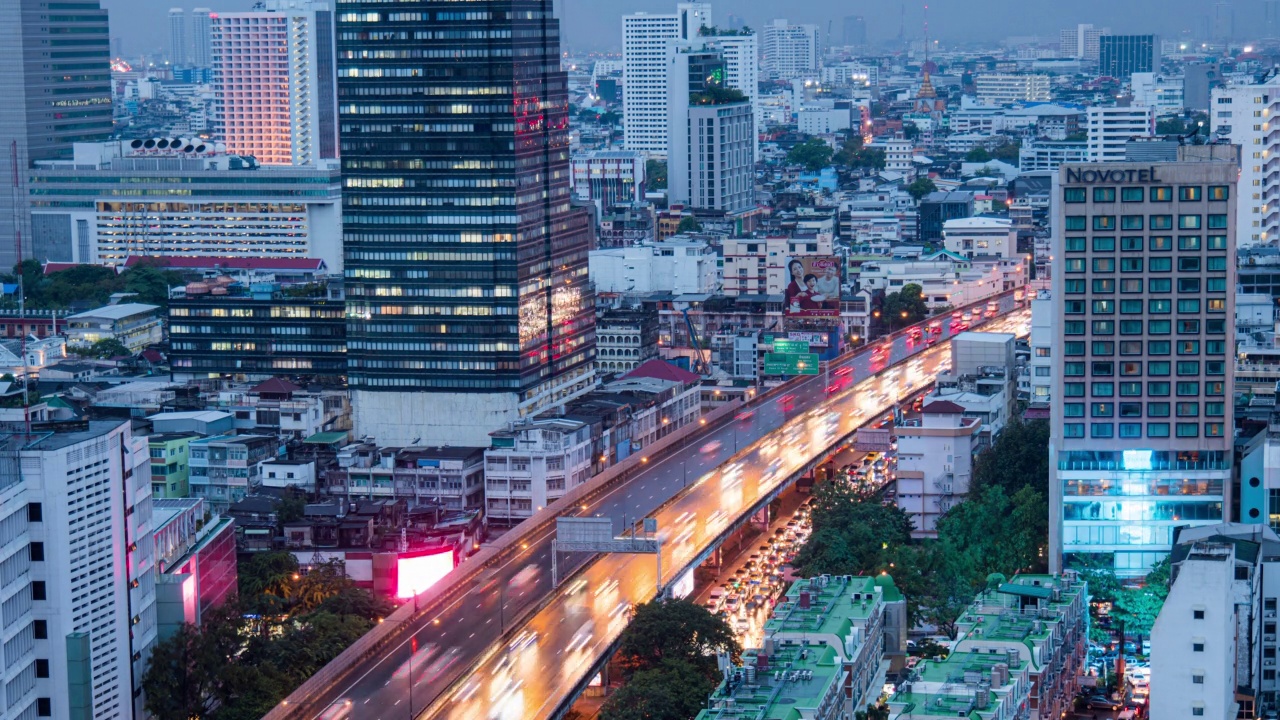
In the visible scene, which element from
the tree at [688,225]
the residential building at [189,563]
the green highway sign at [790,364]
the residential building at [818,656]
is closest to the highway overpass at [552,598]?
the residential building at [189,563]

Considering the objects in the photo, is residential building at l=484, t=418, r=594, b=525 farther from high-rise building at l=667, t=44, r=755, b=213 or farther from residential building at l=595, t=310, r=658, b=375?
high-rise building at l=667, t=44, r=755, b=213

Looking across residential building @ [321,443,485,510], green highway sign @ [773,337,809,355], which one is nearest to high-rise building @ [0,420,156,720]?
residential building @ [321,443,485,510]

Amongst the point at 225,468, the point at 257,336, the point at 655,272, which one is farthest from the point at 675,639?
the point at 655,272

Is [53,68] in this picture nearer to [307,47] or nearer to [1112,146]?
[307,47]

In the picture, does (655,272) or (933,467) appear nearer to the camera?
(933,467)

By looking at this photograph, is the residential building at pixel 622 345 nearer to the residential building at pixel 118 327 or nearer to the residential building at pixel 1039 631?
the residential building at pixel 118 327

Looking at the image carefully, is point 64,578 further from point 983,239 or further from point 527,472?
point 983,239
